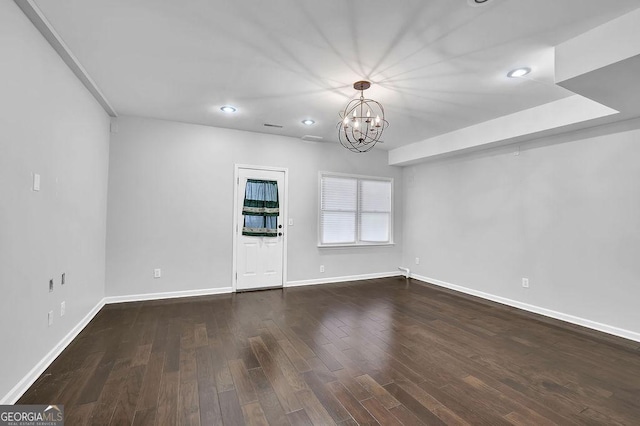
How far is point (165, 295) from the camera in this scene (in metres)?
4.50

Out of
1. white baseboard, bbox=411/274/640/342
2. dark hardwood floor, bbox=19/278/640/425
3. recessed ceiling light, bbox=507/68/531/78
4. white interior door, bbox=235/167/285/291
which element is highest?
recessed ceiling light, bbox=507/68/531/78

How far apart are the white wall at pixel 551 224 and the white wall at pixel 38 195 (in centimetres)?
558

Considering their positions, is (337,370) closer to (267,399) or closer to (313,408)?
(313,408)

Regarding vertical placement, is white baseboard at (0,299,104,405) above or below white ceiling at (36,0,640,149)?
below

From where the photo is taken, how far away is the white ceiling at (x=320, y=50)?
208cm

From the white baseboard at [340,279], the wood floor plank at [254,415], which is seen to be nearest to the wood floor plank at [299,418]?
the wood floor plank at [254,415]

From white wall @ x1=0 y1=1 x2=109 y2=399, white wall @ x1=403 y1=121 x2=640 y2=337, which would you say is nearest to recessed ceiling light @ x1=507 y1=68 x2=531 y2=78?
white wall @ x1=403 y1=121 x2=640 y2=337

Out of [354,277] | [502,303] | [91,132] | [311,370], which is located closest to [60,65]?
[91,132]

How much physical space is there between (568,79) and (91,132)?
4.89 metres

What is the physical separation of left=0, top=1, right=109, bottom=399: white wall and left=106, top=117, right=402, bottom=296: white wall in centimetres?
86

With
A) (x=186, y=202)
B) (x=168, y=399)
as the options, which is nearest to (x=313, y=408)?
(x=168, y=399)

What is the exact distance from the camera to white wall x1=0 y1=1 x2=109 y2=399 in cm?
191

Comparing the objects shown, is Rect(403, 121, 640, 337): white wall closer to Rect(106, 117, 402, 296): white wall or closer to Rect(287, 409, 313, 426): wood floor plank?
Rect(106, 117, 402, 296): white wall

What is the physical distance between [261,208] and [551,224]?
437cm
